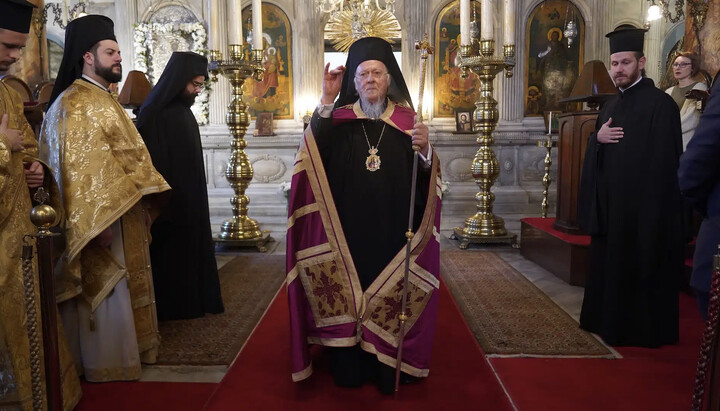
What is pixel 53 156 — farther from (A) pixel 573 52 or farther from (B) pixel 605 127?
(A) pixel 573 52

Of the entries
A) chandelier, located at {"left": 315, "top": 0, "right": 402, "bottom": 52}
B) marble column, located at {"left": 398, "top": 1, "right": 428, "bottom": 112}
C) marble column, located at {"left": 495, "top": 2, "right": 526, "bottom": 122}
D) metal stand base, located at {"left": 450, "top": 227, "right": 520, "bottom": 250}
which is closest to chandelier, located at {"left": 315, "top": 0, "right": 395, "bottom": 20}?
chandelier, located at {"left": 315, "top": 0, "right": 402, "bottom": 52}

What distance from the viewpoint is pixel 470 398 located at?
2996mm

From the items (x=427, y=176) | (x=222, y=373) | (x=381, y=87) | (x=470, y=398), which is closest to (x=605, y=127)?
(x=427, y=176)

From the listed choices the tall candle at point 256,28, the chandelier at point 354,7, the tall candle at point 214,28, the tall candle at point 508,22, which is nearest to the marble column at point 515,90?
the chandelier at point 354,7

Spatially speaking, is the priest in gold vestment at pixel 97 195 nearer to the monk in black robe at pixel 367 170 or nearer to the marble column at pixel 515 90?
the monk in black robe at pixel 367 170

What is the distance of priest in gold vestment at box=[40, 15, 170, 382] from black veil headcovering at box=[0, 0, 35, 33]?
597 mm

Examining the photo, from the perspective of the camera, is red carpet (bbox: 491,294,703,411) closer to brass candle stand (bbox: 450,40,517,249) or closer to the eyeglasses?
the eyeglasses

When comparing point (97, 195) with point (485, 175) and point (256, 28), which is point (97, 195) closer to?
point (256, 28)

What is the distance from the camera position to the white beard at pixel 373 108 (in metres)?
3.14

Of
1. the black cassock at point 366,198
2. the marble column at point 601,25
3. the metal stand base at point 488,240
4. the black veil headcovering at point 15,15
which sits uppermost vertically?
the marble column at point 601,25

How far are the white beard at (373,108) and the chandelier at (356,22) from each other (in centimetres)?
816

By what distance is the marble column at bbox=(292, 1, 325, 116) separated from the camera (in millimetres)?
11172

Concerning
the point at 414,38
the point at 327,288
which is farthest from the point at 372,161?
the point at 414,38

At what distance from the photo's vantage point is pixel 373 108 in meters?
3.15
